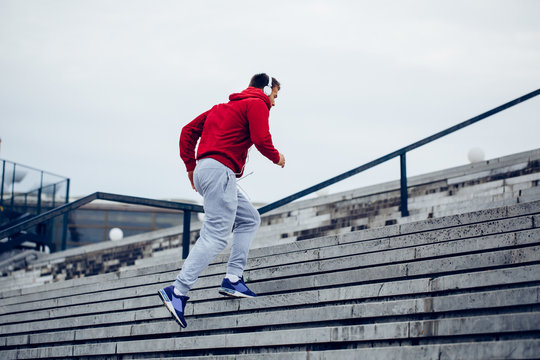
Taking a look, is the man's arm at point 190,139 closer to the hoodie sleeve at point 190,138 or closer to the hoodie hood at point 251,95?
the hoodie sleeve at point 190,138

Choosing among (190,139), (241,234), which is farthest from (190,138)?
(241,234)

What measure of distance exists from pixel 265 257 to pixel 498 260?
2350mm

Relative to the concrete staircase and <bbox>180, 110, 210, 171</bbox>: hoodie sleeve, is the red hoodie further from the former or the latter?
the concrete staircase

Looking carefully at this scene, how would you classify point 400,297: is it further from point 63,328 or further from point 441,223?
point 63,328

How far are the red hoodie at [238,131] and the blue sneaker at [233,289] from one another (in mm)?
821

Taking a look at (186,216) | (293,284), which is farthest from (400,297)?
(186,216)

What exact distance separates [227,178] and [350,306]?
1.24 meters

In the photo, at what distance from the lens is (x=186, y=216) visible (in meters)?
7.64

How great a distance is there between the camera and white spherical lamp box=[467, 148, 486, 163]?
1219 cm

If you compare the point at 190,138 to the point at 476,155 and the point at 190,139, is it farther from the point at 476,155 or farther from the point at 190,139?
the point at 476,155

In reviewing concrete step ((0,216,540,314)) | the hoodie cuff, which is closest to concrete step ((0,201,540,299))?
concrete step ((0,216,540,314))

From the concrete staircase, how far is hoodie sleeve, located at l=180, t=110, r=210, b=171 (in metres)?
1.12

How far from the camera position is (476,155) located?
12273 mm

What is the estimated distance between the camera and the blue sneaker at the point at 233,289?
5.40 m
